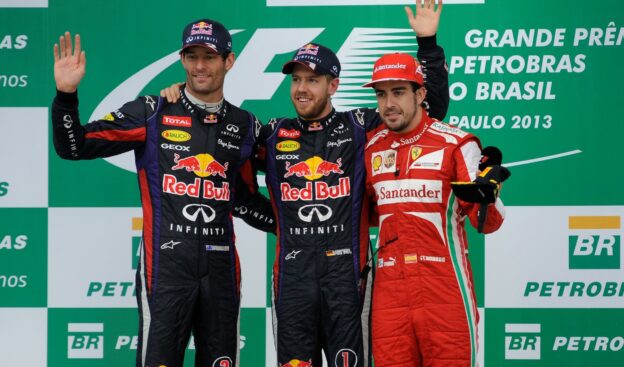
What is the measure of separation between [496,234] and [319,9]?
1476mm

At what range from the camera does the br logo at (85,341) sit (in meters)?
4.25

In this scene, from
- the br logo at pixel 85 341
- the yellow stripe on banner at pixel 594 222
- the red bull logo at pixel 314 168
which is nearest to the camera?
the red bull logo at pixel 314 168

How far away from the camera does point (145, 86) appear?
4.24 m

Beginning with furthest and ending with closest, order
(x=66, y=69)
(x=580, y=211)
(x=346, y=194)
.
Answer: (x=580, y=211) < (x=346, y=194) < (x=66, y=69)

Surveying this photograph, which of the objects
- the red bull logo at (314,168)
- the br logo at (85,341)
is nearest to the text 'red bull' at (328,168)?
the red bull logo at (314,168)

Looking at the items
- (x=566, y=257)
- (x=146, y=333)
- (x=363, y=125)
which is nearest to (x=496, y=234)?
(x=566, y=257)

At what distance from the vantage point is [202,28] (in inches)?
126

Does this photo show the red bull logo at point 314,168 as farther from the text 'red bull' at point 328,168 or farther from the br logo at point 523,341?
the br logo at point 523,341

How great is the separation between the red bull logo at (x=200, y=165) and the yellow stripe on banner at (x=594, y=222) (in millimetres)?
1948

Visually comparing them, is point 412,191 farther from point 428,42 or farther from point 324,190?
point 428,42

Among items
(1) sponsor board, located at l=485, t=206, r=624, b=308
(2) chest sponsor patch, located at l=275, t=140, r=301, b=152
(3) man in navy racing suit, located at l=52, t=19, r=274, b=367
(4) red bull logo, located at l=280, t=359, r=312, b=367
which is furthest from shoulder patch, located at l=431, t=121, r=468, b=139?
(1) sponsor board, located at l=485, t=206, r=624, b=308

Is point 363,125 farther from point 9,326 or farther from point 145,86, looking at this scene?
point 9,326

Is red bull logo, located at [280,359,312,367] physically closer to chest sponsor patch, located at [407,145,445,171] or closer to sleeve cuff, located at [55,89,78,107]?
chest sponsor patch, located at [407,145,445,171]

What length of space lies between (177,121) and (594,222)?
7.26 feet
